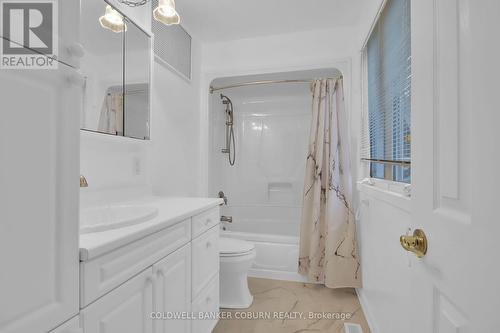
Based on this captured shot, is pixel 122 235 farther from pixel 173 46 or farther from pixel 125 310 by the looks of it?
pixel 173 46

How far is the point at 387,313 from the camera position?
137cm

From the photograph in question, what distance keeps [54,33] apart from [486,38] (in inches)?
35.1

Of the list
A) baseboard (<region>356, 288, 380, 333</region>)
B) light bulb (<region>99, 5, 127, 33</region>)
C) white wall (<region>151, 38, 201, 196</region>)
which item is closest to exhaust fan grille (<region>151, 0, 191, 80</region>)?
white wall (<region>151, 38, 201, 196</region>)

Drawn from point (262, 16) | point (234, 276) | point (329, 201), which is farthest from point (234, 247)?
point (262, 16)

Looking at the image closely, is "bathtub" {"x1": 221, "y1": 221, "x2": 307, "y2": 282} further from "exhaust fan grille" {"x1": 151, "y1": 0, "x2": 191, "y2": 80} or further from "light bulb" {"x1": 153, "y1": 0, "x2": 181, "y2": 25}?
"light bulb" {"x1": 153, "y1": 0, "x2": 181, "y2": 25}

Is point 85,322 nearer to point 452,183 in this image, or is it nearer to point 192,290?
point 192,290

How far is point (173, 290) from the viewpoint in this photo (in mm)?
1111

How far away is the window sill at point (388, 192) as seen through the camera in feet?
3.68

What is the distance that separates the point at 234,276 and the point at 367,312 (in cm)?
101

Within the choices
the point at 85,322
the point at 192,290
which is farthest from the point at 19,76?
the point at 192,290

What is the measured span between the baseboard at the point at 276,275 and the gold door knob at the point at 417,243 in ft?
6.12

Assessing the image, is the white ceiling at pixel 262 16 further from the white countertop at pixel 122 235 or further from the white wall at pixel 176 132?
the white countertop at pixel 122 235

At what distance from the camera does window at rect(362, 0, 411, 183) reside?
1254 mm

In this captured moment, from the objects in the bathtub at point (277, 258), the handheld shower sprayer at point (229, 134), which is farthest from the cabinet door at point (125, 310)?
the handheld shower sprayer at point (229, 134)
